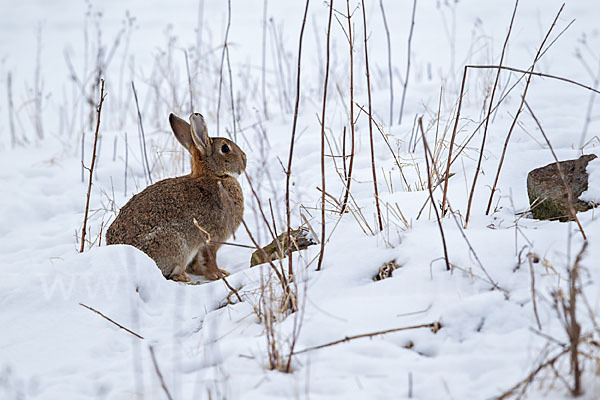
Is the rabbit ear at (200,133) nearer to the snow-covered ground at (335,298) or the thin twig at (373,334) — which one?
the snow-covered ground at (335,298)

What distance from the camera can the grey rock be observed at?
328 cm

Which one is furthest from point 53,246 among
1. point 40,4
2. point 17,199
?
point 40,4

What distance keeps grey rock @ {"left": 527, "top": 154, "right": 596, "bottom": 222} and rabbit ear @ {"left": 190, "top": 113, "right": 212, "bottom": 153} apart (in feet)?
6.95

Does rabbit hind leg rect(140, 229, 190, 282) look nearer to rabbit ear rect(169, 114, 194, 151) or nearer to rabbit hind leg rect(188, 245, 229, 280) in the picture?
rabbit hind leg rect(188, 245, 229, 280)

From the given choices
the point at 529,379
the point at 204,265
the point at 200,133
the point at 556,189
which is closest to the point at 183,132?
the point at 200,133

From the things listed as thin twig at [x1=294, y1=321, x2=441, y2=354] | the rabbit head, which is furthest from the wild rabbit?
thin twig at [x1=294, y1=321, x2=441, y2=354]

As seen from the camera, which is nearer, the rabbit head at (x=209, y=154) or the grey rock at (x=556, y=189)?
the grey rock at (x=556, y=189)

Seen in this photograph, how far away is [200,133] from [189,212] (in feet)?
1.95

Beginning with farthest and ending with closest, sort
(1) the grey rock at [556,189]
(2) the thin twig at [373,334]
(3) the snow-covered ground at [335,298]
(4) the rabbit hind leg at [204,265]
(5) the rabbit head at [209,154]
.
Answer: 1. (5) the rabbit head at [209,154]
2. (4) the rabbit hind leg at [204,265]
3. (1) the grey rock at [556,189]
4. (2) the thin twig at [373,334]
5. (3) the snow-covered ground at [335,298]

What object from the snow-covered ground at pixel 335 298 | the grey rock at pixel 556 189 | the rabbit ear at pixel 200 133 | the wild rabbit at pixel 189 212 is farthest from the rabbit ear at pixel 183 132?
the grey rock at pixel 556 189

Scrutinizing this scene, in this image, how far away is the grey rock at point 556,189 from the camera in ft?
10.8

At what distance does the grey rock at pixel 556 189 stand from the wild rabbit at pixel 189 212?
166cm

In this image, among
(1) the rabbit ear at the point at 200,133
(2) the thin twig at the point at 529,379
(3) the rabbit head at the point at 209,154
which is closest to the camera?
(2) the thin twig at the point at 529,379

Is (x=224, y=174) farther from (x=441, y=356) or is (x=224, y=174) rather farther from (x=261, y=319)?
(x=441, y=356)
